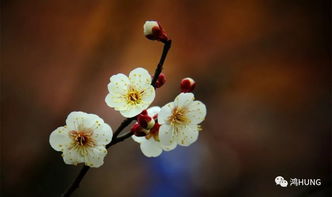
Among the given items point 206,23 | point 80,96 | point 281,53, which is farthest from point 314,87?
point 80,96

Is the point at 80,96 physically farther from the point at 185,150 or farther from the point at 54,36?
the point at 185,150

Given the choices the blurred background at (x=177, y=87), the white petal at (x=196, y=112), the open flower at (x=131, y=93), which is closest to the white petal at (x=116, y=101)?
the open flower at (x=131, y=93)

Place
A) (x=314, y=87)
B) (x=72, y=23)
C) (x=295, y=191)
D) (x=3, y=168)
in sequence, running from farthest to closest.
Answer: (x=314, y=87) → (x=72, y=23) → (x=3, y=168) → (x=295, y=191)

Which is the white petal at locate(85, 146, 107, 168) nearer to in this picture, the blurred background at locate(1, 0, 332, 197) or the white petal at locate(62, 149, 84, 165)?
the white petal at locate(62, 149, 84, 165)

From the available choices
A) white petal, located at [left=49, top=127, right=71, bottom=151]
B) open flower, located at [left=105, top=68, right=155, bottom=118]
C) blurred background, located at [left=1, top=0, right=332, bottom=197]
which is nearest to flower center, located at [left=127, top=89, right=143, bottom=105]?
open flower, located at [left=105, top=68, right=155, bottom=118]

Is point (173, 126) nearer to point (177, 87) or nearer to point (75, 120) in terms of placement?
point (75, 120)

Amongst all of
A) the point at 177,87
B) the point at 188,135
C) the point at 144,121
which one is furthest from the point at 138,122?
Result: the point at 177,87

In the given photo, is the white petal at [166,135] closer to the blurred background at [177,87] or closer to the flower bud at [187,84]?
the flower bud at [187,84]
